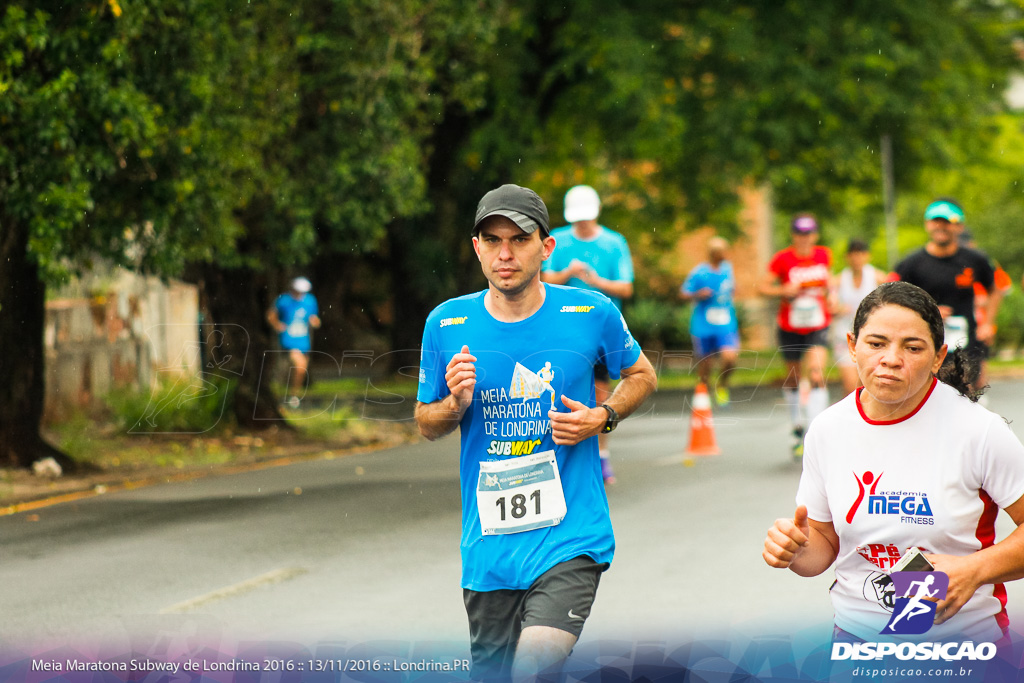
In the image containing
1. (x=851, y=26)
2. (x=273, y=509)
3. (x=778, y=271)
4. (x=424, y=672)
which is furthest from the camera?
(x=851, y=26)

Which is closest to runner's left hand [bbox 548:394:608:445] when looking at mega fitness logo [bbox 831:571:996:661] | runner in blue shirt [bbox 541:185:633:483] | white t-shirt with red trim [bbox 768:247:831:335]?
Answer: mega fitness logo [bbox 831:571:996:661]

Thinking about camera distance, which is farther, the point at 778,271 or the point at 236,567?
the point at 778,271

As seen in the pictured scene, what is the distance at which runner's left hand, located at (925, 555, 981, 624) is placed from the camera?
9.87ft

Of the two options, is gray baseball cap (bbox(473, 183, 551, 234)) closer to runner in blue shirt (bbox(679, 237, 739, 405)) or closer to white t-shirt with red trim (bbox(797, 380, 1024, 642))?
white t-shirt with red trim (bbox(797, 380, 1024, 642))

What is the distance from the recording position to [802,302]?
11.9 m

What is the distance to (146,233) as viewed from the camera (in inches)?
488

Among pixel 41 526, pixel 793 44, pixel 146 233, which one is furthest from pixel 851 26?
pixel 41 526

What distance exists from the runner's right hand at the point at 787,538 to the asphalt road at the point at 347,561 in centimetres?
218

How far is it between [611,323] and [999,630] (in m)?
1.48

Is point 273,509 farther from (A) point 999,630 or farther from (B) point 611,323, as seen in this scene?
(A) point 999,630

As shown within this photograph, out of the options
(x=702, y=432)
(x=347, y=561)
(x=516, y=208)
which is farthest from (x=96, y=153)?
(x=516, y=208)

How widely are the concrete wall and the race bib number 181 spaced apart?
11.0 m

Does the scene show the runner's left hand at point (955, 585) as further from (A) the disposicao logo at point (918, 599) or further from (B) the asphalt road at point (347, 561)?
(B) the asphalt road at point (347, 561)

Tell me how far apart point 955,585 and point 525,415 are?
4.54 feet
